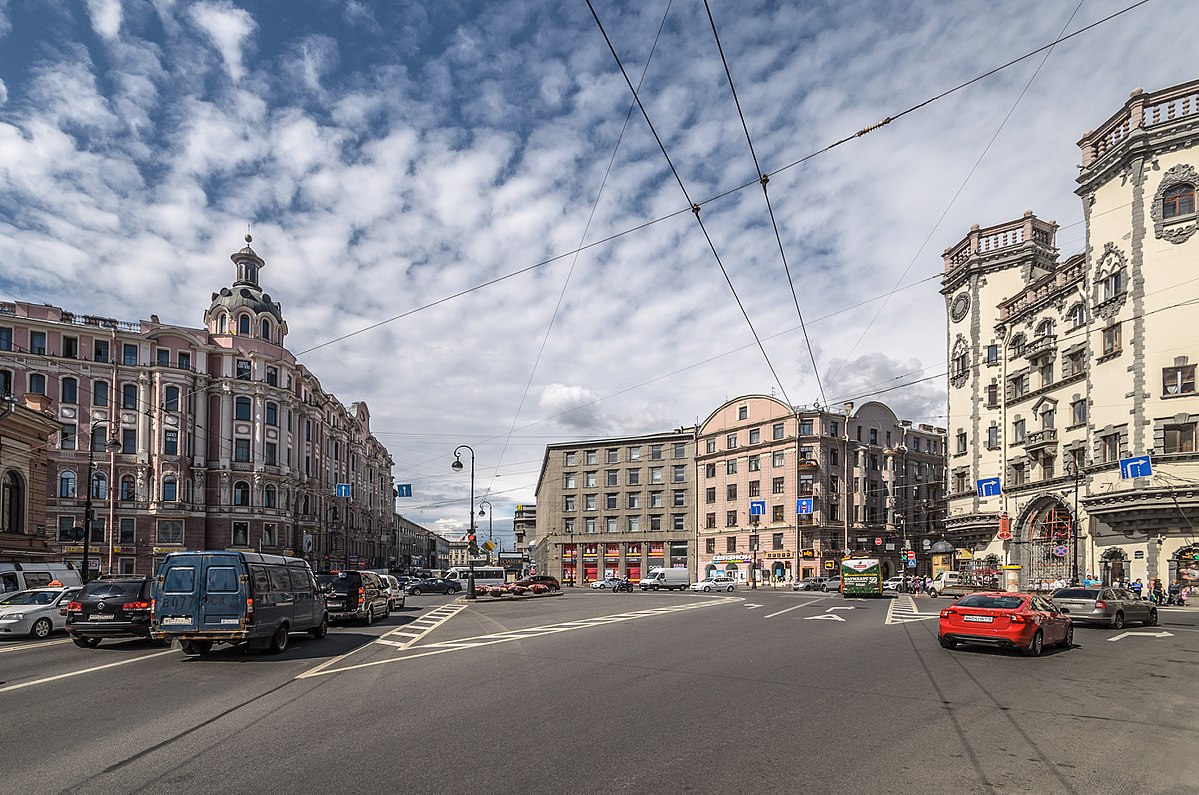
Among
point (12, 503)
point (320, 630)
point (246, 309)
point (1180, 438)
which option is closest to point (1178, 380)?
point (1180, 438)

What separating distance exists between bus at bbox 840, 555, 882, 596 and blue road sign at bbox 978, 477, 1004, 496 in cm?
852

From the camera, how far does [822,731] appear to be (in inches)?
340

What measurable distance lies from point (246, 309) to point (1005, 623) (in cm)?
6528

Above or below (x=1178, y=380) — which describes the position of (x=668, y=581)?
below

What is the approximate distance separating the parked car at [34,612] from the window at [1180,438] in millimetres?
44170

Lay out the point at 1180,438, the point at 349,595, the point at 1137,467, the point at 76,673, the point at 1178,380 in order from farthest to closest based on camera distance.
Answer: the point at 1178,380, the point at 1180,438, the point at 1137,467, the point at 349,595, the point at 76,673

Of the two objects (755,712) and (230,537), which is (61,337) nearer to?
(230,537)

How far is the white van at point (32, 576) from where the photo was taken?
1038 inches

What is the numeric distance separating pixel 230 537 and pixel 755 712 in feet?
209

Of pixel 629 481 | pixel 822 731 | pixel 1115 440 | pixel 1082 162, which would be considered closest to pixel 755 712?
pixel 822 731

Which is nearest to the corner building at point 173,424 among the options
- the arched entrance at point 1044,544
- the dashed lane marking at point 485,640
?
the dashed lane marking at point 485,640

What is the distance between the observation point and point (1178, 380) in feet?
124

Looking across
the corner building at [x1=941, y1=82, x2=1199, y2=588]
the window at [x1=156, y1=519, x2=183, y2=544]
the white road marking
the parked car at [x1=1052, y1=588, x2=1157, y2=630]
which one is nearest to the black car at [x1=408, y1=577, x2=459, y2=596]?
the window at [x1=156, y1=519, x2=183, y2=544]

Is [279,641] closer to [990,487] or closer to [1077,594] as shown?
[1077,594]
